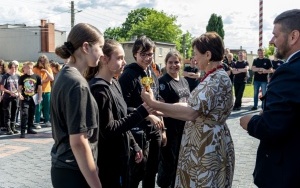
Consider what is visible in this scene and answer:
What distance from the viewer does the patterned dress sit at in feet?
11.1

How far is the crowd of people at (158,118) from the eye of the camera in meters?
2.51

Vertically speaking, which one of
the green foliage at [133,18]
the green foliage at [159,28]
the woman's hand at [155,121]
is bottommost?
the woman's hand at [155,121]

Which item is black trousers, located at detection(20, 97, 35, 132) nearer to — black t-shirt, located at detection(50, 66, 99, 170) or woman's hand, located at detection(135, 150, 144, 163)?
woman's hand, located at detection(135, 150, 144, 163)

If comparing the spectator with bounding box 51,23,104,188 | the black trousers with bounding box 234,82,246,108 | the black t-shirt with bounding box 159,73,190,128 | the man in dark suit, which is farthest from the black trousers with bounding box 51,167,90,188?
the black trousers with bounding box 234,82,246,108

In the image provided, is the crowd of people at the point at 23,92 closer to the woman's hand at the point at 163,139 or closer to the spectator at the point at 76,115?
the woman's hand at the point at 163,139

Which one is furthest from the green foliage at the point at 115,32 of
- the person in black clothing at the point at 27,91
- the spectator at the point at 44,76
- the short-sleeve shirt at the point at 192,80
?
the person in black clothing at the point at 27,91

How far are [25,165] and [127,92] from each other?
11.6 feet

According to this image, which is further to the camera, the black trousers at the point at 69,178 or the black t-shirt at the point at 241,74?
the black t-shirt at the point at 241,74

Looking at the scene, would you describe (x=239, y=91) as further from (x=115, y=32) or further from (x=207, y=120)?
(x=115, y=32)

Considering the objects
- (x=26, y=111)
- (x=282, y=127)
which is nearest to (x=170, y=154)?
(x=282, y=127)

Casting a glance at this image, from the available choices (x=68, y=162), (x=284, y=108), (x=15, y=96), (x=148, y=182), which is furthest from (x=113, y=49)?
(x=15, y=96)

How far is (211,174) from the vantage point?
11.3ft

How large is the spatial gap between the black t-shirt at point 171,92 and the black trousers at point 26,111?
541 centimetres

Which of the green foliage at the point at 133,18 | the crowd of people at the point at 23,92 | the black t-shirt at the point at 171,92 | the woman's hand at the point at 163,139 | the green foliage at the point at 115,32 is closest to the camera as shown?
the woman's hand at the point at 163,139
